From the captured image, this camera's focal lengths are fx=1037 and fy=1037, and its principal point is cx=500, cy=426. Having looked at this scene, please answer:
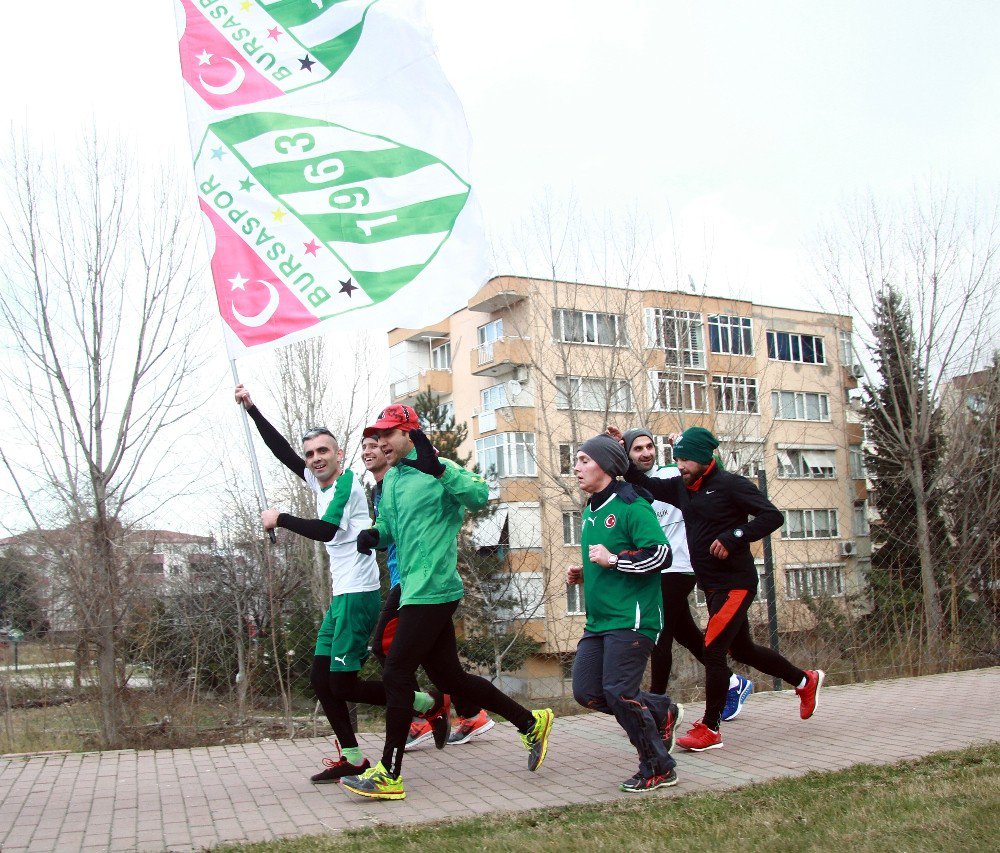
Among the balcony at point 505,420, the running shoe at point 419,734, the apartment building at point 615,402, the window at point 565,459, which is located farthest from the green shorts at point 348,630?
the balcony at point 505,420

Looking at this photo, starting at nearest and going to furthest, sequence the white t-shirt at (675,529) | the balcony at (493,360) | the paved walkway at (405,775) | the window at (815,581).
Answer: the paved walkway at (405,775) < the white t-shirt at (675,529) < the window at (815,581) < the balcony at (493,360)

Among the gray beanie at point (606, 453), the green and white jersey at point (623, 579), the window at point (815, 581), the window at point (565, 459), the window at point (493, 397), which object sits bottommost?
the window at point (815, 581)

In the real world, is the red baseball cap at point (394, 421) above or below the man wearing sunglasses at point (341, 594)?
above

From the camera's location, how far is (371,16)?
21.5ft

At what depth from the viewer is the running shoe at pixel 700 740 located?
636cm

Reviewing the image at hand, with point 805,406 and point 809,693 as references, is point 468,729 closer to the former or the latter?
point 809,693

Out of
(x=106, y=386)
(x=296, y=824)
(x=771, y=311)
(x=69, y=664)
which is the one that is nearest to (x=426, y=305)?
(x=296, y=824)

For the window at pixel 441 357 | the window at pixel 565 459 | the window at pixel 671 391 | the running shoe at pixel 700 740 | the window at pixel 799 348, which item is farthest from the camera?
the window at pixel 441 357

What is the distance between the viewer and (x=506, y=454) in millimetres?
43812

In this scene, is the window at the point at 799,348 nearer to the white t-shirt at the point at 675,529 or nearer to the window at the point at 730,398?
the window at the point at 730,398

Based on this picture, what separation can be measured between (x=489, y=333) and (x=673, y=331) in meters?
25.7

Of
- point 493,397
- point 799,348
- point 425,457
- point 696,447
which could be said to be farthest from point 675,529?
point 799,348

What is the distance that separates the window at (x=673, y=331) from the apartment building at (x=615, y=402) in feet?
0.13

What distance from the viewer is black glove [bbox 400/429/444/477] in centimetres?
550
